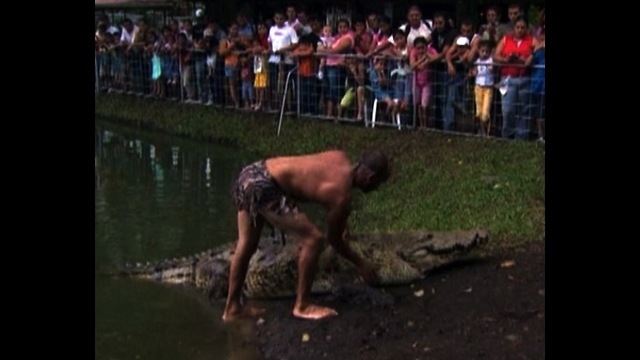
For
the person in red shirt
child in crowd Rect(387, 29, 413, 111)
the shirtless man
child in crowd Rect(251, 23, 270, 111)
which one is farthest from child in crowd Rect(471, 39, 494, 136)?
the shirtless man

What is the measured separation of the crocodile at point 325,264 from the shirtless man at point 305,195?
2.01 feet

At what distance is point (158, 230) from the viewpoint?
10.9 metres

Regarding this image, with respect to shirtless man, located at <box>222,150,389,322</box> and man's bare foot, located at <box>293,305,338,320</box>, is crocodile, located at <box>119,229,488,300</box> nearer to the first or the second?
man's bare foot, located at <box>293,305,338,320</box>

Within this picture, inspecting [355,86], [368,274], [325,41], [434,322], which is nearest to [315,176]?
[368,274]

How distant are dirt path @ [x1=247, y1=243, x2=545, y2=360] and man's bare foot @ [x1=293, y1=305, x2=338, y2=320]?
61 millimetres

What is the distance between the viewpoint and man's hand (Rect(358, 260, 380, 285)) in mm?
7500

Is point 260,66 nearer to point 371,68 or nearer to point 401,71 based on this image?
point 371,68

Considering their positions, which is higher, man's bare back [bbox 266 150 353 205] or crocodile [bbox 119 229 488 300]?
man's bare back [bbox 266 150 353 205]

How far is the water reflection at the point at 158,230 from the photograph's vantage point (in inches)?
283

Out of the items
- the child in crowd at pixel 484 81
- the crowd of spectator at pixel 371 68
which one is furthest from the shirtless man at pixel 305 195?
the child in crowd at pixel 484 81

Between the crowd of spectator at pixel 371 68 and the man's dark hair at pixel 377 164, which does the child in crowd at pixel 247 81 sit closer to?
the crowd of spectator at pixel 371 68
